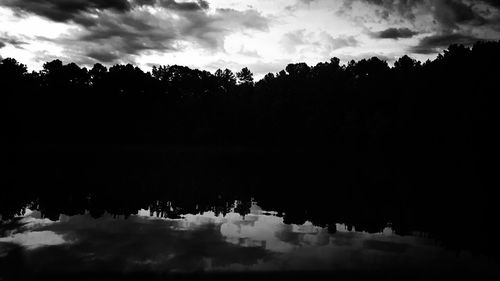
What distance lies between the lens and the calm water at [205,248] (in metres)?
8.17

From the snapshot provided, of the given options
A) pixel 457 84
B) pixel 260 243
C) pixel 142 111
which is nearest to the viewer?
pixel 260 243

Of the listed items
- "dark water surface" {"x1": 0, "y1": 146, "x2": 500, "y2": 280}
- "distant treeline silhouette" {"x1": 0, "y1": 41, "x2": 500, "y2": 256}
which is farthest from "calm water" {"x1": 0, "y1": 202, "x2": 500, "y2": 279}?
"distant treeline silhouette" {"x1": 0, "y1": 41, "x2": 500, "y2": 256}

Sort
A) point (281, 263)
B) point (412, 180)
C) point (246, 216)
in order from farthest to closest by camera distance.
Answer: point (412, 180) < point (246, 216) < point (281, 263)

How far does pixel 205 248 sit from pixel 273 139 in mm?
92029

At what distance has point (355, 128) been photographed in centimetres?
8625

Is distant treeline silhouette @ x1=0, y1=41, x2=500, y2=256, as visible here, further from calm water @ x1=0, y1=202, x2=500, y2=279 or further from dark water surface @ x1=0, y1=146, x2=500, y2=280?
calm water @ x1=0, y1=202, x2=500, y2=279

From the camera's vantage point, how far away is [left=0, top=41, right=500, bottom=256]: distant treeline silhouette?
17938mm

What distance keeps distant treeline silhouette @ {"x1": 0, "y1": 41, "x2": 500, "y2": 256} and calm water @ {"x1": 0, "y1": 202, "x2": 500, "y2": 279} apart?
1.85 m

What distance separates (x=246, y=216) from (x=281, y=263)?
6.21 metres

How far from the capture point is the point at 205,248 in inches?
378

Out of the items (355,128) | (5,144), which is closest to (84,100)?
(5,144)

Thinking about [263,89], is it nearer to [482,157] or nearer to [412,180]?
[482,157]

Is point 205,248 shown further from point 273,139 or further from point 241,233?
point 273,139

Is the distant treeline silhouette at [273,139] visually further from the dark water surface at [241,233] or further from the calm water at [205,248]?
the calm water at [205,248]
